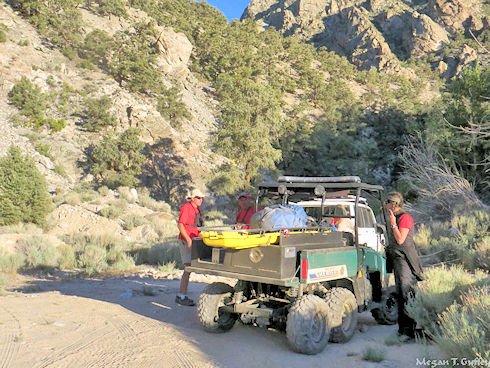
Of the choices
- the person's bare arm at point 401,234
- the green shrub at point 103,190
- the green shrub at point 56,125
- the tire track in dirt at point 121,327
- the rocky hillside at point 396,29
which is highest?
the rocky hillside at point 396,29

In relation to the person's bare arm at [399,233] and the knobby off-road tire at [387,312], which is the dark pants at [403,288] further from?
the knobby off-road tire at [387,312]

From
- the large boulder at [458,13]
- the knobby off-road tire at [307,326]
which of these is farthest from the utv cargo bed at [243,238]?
the large boulder at [458,13]

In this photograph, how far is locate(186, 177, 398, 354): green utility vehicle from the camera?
186 inches

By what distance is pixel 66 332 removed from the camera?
5492 mm

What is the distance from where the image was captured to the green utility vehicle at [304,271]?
4.73m

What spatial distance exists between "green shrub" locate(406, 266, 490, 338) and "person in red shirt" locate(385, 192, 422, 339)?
145mm

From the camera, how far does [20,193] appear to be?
15508 millimetres

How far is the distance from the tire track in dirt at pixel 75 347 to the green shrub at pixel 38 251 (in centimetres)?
691

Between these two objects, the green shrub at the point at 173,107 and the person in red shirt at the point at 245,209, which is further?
the green shrub at the point at 173,107

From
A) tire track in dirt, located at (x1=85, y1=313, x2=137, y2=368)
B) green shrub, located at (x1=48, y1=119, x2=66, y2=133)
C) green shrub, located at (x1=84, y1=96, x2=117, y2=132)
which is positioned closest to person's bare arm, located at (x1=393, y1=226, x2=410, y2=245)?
tire track in dirt, located at (x1=85, y1=313, x2=137, y2=368)

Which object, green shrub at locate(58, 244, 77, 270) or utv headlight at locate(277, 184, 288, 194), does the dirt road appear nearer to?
utv headlight at locate(277, 184, 288, 194)

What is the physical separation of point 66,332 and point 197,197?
3.05 meters

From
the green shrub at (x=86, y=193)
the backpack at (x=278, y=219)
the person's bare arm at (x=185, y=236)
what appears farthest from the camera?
the green shrub at (x=86, y=193)

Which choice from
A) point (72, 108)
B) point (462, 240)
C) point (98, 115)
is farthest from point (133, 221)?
point (72, 108)
